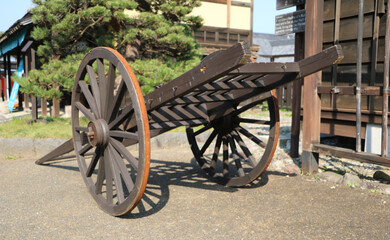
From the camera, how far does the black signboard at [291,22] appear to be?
15.1ft

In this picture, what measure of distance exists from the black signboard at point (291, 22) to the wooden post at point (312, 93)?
0.49m

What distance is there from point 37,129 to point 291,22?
4.65 metres

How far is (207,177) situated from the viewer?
3.97 m

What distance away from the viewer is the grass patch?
18.5ft

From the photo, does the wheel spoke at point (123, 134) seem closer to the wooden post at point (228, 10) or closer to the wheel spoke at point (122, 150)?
the wheel spoke at point (122, 150)

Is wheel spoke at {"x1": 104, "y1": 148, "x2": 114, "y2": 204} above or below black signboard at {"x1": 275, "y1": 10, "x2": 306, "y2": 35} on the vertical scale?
below

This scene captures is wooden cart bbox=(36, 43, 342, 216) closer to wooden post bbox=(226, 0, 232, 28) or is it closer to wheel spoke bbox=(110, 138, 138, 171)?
wheel spoke bbox=(110, 138, 138, 171)

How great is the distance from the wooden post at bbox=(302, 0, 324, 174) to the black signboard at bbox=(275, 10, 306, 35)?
0.49m

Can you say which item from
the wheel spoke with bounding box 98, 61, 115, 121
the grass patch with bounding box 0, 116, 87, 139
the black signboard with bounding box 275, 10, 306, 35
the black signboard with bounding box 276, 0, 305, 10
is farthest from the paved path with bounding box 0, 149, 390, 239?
the black signboard with bounding box 276, 0, 305, 10

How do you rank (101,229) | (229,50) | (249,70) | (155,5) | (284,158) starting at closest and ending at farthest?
(229,50)
(249,70)
(101,229)
(284,158)
(155,5)

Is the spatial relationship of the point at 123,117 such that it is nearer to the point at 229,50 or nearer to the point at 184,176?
the point at 229,50

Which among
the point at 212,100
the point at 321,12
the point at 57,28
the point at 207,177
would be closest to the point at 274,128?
the point at 212,100

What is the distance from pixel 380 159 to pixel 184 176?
2095 millimetres

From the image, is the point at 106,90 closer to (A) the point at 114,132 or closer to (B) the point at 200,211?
(A) the point at 114,132
